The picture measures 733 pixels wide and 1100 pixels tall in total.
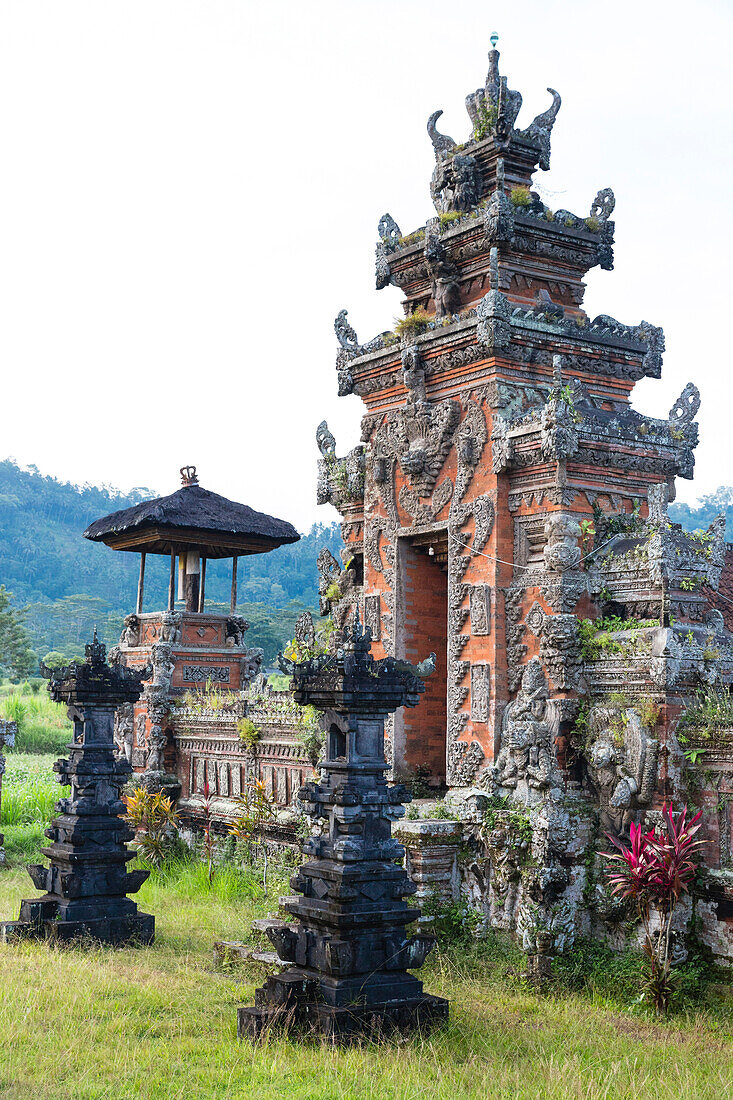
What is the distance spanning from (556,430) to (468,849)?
4645mm

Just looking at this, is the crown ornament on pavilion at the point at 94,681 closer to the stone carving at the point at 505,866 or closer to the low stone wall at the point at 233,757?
the low stone wall at the point at 233,757

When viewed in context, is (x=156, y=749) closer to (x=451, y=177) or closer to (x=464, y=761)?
(x=464, y=761)

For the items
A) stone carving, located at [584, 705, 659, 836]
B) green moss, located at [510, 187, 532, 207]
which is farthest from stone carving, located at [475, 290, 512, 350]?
stone carving, located at [584, 705, 659, 836]

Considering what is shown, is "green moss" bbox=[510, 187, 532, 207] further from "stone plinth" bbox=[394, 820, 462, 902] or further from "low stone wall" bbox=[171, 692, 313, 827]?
"stone plinth" bbox=[394, 820, 462, 902]

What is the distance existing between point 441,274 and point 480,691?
5.37 m

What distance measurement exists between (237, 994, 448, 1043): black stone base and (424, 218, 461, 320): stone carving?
8.40 m

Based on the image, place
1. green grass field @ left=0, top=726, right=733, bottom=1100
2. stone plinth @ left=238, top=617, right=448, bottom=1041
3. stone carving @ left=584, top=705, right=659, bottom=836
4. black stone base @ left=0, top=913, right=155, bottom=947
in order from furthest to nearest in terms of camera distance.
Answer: black stone base @ left=0, top=913, right=155, bottom=947 → stone carving @ left=584, top=705, right=659, bottom=836 → stone plinth @ left=238, top=617, right=448, bottom=1041 → green grass field @ left=0, top=726, right=733, bottom=1100

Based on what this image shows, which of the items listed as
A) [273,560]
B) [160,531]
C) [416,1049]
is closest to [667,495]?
[416,1049]

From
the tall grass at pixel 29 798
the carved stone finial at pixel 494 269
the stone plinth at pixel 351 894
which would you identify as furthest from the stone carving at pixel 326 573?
the tall grass at pixel 29 798

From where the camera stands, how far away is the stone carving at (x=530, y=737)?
11.5 m

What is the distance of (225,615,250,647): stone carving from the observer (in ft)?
67.1

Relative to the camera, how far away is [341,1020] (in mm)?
8281

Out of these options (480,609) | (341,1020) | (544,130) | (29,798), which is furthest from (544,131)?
(29,798)

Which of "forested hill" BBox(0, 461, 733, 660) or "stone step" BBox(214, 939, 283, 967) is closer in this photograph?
"stone step" BBox(214, 939, 283, 967)
